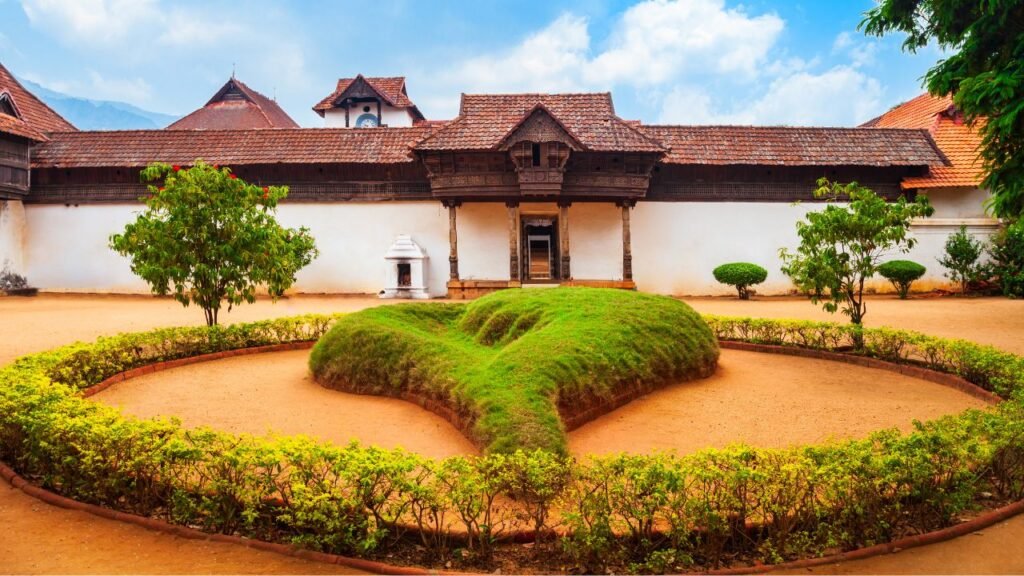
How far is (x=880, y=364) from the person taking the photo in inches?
331

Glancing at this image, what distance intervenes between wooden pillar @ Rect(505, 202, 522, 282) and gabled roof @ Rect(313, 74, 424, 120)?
14.1m

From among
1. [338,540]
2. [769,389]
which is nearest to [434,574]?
[338,540]

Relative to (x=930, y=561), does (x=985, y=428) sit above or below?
above

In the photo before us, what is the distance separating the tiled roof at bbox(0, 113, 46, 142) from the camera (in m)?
18.4

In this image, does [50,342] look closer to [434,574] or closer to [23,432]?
[23,432]

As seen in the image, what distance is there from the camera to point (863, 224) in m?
8.70

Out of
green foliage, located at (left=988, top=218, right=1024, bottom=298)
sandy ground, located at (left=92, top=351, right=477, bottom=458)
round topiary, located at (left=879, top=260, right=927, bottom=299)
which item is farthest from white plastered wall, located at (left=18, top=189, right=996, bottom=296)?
sandy ground, located at (left=92, top=351, right=477, bottom=458)

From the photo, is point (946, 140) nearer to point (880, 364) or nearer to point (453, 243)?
point (453, 243)

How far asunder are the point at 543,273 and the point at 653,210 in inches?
208

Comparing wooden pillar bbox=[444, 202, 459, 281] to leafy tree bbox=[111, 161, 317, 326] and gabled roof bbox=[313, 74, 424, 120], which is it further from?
gabled roof bbox=[313, 74, 424, 120]

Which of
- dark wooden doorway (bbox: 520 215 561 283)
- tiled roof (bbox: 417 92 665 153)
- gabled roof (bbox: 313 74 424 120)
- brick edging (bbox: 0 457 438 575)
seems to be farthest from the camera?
gabled roof (bbox: 313 74 424 120)

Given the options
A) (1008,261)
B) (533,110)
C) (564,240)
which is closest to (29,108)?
(533,110)

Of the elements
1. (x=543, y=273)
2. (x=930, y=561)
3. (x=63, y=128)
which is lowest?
(x=930, y=561)

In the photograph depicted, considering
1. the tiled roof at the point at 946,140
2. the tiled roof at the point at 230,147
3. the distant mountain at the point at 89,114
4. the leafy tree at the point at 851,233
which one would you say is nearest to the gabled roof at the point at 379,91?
the tiled roof at the point at 230,147
